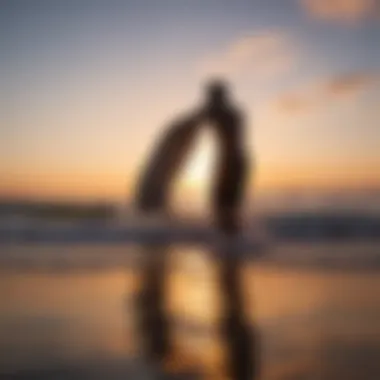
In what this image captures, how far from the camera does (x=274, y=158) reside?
1.54 metres

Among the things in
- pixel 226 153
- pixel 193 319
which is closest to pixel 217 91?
pixel 226 153

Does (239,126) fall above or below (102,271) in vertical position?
above

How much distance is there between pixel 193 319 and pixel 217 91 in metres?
0.57

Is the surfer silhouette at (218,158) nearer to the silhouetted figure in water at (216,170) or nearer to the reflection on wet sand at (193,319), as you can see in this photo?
the silhouetted figure in water at (216,170)

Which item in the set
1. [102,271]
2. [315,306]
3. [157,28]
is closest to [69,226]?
[102,271]

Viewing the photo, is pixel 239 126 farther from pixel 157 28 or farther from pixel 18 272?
pixel 18 272

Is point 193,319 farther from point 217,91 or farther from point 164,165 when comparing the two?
point 217,91

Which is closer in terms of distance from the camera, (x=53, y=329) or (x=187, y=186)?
(x=53, y=329)

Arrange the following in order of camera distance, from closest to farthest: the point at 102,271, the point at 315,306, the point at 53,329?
the point at 53,329 < the point at 315,306 < the point at 102,271

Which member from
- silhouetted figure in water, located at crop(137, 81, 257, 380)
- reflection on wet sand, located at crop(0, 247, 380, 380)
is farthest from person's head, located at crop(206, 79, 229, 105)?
reflection on wet sand, located at crop(0, 247, 380, 380)

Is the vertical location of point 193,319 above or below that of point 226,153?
below

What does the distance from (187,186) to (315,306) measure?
1.43 feet

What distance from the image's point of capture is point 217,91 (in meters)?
1.53

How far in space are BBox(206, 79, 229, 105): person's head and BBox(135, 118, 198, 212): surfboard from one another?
0.23ft
